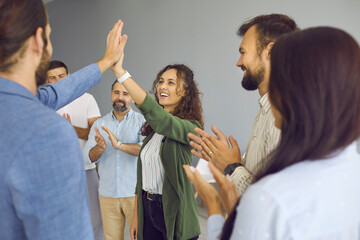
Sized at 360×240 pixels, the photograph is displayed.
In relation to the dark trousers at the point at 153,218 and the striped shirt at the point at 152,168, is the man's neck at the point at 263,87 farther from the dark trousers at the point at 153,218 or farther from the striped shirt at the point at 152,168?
the dark trousers at the point at 153,218

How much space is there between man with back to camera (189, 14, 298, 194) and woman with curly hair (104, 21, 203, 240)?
0.31 meters

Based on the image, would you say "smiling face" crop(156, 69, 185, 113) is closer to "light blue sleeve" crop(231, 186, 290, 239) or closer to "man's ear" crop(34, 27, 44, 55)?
"man's ear" crop(34, 27, 44, 55)

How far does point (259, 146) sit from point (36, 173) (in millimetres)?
794

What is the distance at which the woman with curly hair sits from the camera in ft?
5.01

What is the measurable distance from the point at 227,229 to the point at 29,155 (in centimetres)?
50

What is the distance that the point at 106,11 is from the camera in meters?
4.98

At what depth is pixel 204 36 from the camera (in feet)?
13.5

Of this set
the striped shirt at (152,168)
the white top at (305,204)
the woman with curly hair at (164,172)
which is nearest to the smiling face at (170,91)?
the woman with curly hair at (164,172)

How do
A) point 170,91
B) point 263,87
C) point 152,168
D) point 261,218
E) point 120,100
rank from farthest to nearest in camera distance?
point 120,100 < point 170,91 < point 152,168 < point 263,87 < point 261,218

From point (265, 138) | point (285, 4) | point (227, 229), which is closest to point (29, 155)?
point (227, 229)

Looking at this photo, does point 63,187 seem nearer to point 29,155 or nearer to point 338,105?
point 29,155

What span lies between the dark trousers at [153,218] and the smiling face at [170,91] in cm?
62

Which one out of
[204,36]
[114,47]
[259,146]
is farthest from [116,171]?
[204,36]

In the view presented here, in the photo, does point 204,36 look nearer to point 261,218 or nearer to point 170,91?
point 170,91
